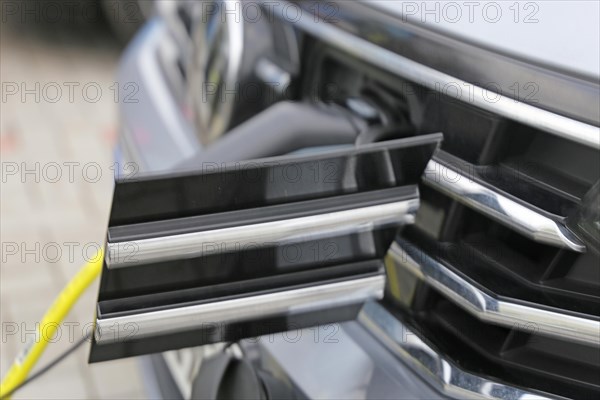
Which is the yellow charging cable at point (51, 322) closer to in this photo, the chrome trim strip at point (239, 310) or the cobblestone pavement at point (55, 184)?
the cobblestone pavement at point (55, 184)

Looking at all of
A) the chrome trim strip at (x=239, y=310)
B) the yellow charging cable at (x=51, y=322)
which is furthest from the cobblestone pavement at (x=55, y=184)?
the chrome trim strip at (x=239, y=310)

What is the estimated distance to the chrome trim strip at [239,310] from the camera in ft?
3.46

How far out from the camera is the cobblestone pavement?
90.3 inches

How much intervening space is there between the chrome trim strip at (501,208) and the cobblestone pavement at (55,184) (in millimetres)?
1008

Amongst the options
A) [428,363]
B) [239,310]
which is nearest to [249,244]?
[239,310]

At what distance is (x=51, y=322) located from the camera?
4.80 feet

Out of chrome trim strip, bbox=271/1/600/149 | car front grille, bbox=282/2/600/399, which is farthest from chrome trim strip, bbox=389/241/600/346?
chrome trim strip, bbox=271/1/600/149

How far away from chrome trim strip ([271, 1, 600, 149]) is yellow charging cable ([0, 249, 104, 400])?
623 mm

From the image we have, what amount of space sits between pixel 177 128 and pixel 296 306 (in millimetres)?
800

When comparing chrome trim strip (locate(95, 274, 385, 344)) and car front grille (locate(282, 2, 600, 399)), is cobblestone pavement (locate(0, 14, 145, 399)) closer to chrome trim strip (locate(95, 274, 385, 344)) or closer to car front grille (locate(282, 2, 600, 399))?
chrome trim strip (locate(95, 274, 385, 344))

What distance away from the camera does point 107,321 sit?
104 centimetres

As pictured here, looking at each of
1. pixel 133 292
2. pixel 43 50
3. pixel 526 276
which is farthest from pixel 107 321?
pixel 43 50

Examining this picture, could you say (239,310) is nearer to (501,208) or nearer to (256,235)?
(256,235)

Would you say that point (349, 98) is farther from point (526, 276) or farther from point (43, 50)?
point (43, 50)
